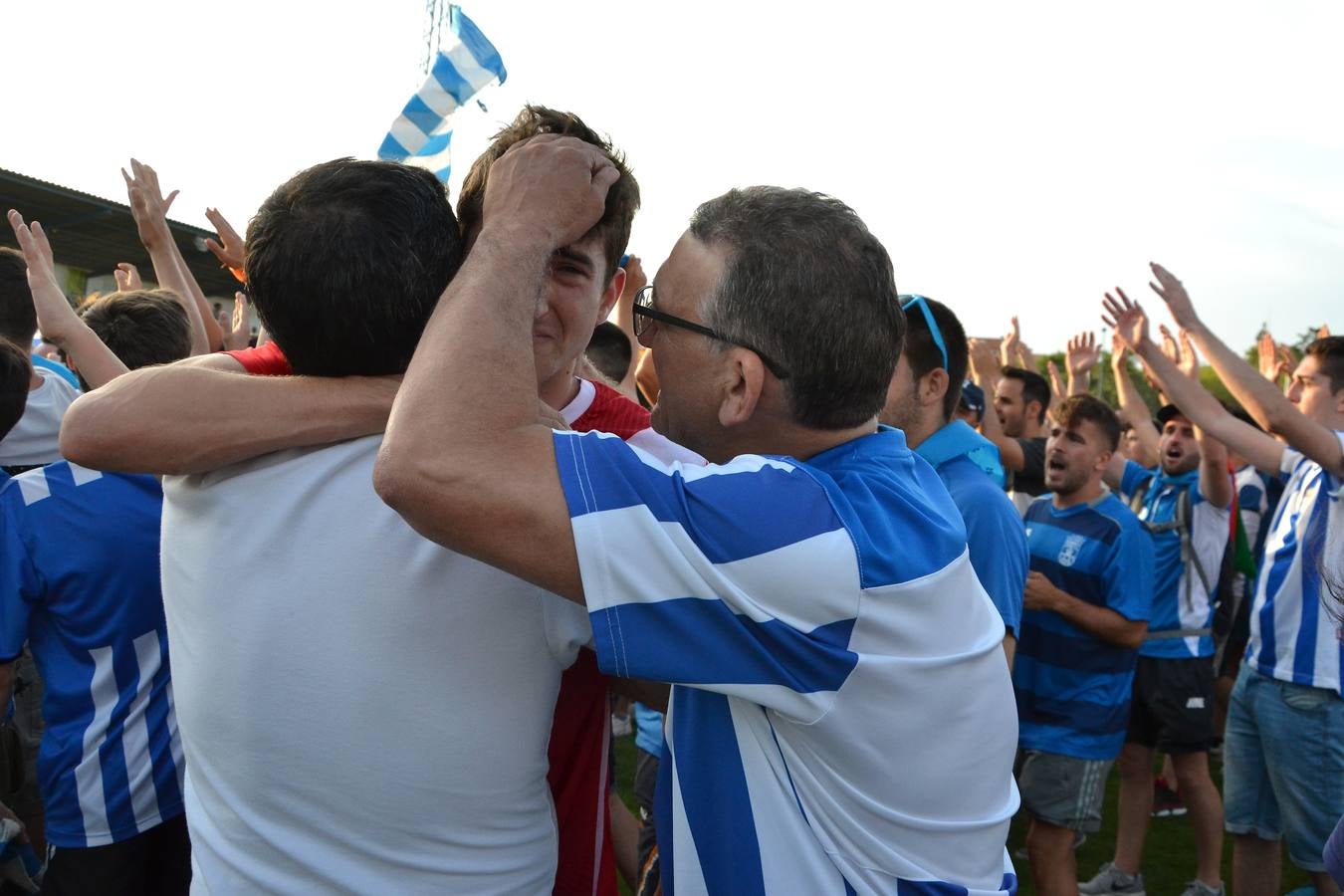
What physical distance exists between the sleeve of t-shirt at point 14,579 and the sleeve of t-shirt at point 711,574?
84.8 inches

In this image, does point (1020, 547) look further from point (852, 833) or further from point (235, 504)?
point (235, 504)

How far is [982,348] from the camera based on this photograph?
764 cm

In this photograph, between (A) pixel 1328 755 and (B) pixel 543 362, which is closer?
(B) pixel 543 362

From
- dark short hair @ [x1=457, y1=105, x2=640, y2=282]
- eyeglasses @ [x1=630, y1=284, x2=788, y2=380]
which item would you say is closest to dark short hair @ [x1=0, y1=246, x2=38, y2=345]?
dark short hair @ [x1=457, y1=105, x2=640, y2=282]

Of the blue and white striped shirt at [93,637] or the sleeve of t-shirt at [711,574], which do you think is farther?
the blue and white striped shirt at [93,637]

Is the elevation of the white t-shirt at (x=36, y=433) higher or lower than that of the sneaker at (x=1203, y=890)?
higher

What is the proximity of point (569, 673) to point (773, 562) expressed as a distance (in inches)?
21.8

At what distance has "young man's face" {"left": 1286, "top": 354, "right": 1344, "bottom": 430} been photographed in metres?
4.59

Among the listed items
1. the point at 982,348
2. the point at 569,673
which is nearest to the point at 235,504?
the point at 569,673

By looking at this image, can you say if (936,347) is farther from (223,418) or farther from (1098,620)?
(223,418)

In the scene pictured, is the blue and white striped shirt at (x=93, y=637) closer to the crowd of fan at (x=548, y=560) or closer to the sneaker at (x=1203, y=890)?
the crowd of fan at (x=548, y=560)

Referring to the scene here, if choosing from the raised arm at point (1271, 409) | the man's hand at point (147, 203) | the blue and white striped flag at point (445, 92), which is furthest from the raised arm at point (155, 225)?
the raised arm at point (1271, 409)

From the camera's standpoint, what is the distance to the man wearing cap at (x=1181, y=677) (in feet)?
17.3

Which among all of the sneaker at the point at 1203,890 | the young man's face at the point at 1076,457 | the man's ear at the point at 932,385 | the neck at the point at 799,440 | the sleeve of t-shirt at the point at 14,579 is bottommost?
the sneaker at the point at 1203,890
